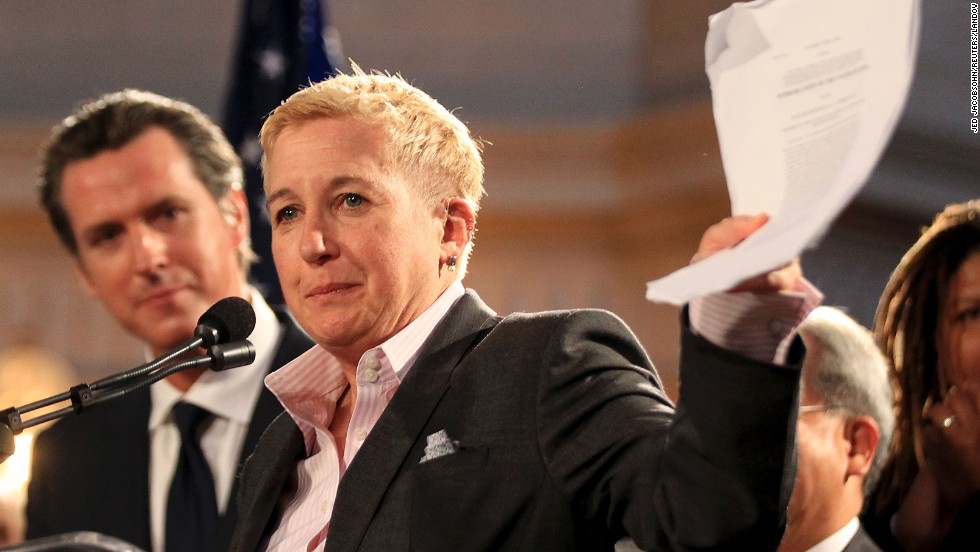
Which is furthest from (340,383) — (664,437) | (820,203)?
(820,203)

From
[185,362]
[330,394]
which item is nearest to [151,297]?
[330,394]

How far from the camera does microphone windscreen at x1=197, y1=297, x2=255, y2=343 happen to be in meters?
1.66

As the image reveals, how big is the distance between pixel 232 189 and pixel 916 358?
4.88ft

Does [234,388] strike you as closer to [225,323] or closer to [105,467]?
[105,467]

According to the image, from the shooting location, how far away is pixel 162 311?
2572 mm

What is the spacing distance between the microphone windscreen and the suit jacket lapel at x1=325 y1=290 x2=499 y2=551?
244mm

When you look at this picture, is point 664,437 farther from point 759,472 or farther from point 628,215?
point 628,215

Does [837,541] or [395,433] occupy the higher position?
[395,433]

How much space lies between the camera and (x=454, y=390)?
1.51 m

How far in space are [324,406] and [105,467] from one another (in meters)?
0.89

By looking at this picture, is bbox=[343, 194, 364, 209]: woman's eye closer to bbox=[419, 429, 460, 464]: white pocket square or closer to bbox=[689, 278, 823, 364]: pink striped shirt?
bbox=[419, 429, 460, 464]: white pocket square

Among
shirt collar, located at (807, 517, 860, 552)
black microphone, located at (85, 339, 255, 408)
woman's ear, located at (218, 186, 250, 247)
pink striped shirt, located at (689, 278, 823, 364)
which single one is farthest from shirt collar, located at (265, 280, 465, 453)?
woman's ear, located at (218, 186, 250, 247)

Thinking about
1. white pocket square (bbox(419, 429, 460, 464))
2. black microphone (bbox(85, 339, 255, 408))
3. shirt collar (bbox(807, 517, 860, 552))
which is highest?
black microphone (bbox(85, 339, 255, 408))

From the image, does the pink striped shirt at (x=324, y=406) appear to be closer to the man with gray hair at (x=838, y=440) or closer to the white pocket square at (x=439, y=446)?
the white pocket square at (x=439, y=446)
